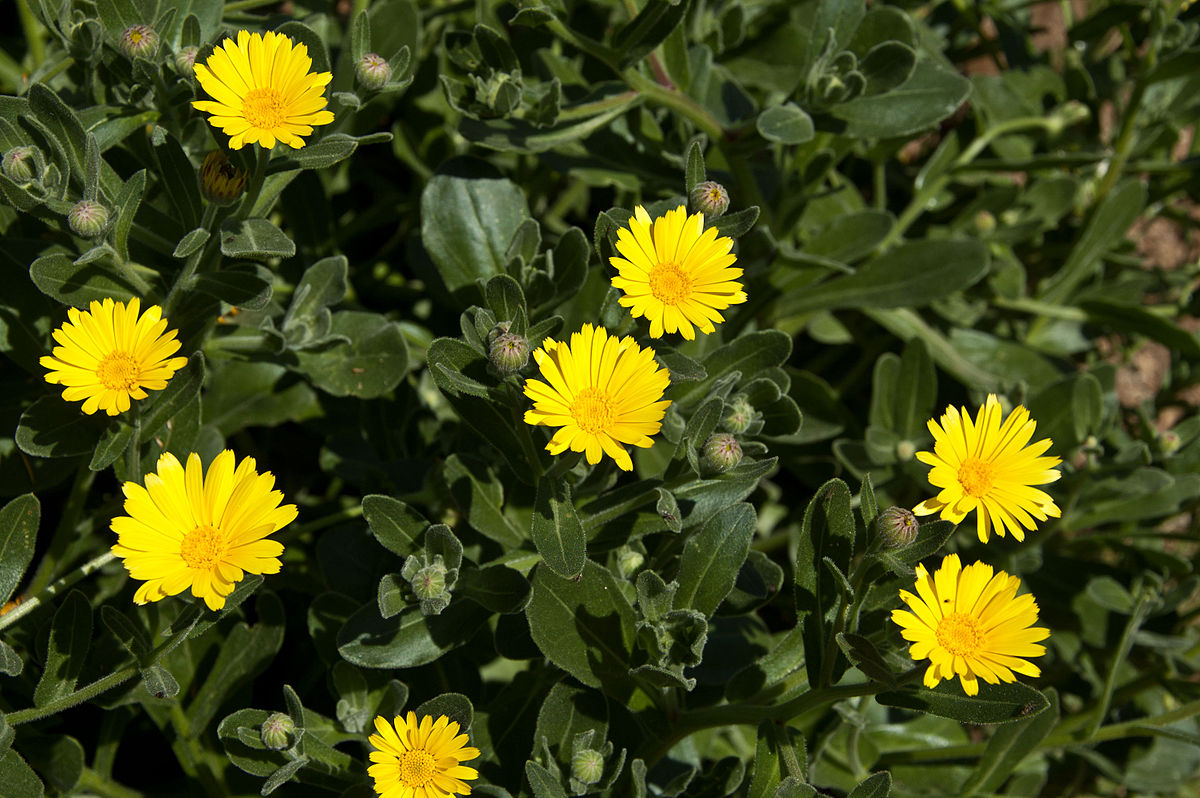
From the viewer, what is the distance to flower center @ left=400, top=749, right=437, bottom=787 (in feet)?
7.42

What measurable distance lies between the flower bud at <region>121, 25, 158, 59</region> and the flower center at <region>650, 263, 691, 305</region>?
4.18 ft

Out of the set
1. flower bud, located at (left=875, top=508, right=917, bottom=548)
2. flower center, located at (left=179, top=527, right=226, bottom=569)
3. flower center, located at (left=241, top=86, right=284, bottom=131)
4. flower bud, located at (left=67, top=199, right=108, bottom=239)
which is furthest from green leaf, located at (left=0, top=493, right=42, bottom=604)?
flower bud, located at (left=875, top=508, right=917, bottom=548)

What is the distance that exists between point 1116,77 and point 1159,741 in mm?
2757

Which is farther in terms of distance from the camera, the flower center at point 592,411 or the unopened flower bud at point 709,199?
the unopened flower bud at point 709,199

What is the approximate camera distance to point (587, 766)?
2.34 meters

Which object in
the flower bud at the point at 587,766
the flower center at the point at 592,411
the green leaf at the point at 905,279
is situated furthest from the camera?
the green leaf at the point at 905,279

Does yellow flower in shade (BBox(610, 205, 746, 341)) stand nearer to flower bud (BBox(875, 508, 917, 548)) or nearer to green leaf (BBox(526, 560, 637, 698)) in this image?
flower bud (BBox(875, 508, 917, 548))

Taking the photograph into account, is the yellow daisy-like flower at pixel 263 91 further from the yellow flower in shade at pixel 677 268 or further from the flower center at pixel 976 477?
the flower center at pixel 976 477

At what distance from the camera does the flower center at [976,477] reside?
2.23 metres

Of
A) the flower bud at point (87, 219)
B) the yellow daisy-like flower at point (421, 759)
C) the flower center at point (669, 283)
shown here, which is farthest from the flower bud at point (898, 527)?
the flower bud at point (87, 219)

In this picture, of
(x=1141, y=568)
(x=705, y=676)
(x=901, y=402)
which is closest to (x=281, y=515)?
(x=705, y=676)

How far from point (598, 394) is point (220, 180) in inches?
37.7

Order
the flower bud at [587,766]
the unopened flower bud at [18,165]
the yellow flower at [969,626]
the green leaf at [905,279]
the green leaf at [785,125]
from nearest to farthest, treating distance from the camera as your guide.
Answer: the yellow flower at [969,626] → the unopened flower bud at [18,165] → the flower bud at [587,766] → the green leaf at [785,125] → the green leaf at [905,279]

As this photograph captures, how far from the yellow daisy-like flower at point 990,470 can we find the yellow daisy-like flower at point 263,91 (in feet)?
4.89
